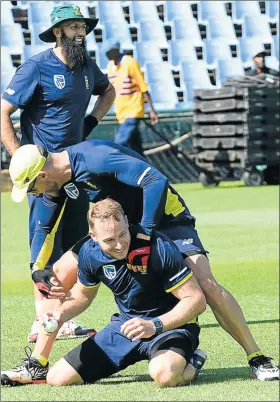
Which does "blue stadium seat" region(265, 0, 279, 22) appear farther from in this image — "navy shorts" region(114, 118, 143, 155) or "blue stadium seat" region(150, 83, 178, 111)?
"navy shorts" region(114, 118, 143, 155)

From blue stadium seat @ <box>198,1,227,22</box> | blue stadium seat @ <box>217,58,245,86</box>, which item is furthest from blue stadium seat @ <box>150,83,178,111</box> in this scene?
blue stadium seat @ <box>198,1,227,22</box>

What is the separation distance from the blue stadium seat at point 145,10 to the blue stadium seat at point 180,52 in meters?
0.85

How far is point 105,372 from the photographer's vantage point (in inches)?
254

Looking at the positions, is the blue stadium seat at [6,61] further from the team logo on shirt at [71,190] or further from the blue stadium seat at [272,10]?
the team logo on shirt at [71,190]

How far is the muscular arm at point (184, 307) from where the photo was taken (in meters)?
6.11

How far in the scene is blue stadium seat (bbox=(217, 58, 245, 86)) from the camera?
29645 millimetres

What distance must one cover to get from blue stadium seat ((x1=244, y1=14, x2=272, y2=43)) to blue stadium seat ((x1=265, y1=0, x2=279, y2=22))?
201 mm

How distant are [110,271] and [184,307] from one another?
46cm

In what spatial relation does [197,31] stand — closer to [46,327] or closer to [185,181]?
[185,181]

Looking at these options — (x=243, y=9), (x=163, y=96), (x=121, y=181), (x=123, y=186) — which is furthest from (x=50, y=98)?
(x=243, y=9)

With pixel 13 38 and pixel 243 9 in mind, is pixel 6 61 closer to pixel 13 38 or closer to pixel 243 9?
pixel 13 38

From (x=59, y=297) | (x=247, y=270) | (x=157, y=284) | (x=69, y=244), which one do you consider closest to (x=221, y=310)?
(x=157, y=284)

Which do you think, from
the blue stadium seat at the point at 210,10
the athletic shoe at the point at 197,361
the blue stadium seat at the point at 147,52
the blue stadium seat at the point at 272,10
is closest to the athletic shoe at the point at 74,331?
the athletic shoe at the point at 197,361

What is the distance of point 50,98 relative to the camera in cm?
809
